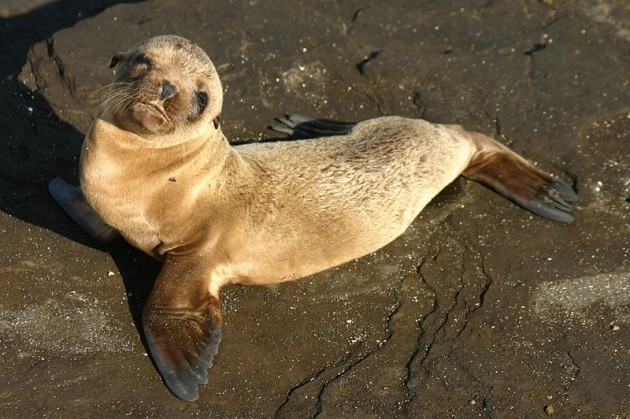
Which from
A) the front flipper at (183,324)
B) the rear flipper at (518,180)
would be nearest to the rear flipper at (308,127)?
the rear flipper at (518,180)

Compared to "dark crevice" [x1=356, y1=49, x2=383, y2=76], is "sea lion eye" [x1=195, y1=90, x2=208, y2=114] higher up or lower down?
higher up

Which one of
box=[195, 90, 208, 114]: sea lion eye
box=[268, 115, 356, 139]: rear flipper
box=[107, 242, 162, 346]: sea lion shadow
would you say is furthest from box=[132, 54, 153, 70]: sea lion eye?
box=[268, 115, 356, 139]: rear flipper

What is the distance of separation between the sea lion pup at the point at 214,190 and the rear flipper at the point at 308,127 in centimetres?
34

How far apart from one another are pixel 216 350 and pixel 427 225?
2188 millimetres

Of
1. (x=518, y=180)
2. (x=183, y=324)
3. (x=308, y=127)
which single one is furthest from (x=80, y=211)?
(x=518, y=180)

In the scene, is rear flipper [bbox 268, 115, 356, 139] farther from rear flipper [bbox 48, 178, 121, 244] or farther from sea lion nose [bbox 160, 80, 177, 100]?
sea lion nose [bbox 160, 80, 177, 100]

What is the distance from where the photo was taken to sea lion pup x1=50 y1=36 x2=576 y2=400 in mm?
5875

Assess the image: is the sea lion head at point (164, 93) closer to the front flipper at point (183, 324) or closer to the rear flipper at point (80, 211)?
the front flipper at point (183, 324)

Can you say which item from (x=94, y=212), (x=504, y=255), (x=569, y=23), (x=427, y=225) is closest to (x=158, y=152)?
(x=94, y=212)

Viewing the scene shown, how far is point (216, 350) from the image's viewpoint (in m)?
5.93

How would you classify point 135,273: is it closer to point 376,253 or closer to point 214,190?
point 214,190

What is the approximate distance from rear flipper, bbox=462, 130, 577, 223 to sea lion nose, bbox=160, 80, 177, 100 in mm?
2994

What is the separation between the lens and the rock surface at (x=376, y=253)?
5844mm

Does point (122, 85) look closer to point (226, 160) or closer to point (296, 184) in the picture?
point (226, 160)
